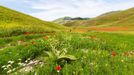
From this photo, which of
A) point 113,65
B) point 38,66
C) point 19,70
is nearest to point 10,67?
point 19,70

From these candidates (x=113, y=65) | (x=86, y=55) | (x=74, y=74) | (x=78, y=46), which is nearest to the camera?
(x=74, y=74)

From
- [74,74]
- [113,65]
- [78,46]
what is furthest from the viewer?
[78,46]

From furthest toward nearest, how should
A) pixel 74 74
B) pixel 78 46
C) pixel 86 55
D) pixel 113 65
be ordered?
pixel 78 46 → pixel 86 55 → pixel 113 65 → pixel 74 74

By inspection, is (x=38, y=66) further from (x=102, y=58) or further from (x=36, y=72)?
(x=102, y=58)

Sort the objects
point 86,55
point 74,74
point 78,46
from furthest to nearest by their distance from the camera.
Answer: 1. point 78,46
2. point 86,55
3. point 74,74

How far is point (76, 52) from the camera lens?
10.3m

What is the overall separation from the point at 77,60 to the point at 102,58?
0.97 m

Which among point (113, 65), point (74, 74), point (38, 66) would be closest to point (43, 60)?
point (38, 66)

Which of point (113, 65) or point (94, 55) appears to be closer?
point (113, 65)

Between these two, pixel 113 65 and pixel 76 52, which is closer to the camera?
pixel 113 65

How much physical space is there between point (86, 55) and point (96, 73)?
1.49 m

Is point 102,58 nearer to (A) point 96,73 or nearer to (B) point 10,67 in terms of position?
(A) point 96,73

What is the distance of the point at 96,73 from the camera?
829cm

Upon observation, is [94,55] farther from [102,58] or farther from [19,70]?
[19,70]
